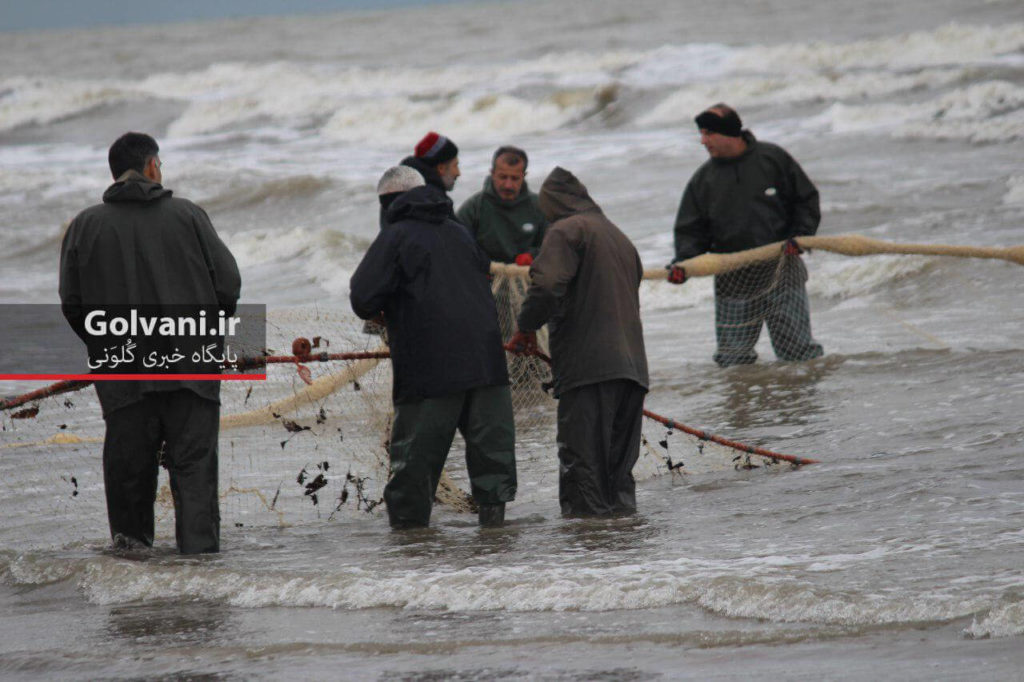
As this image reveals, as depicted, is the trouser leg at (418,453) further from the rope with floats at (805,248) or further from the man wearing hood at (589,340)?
the rope with floats at (805,248)

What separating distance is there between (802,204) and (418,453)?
13.2ft

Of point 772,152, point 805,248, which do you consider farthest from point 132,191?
point 805,248

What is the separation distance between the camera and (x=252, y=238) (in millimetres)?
20188

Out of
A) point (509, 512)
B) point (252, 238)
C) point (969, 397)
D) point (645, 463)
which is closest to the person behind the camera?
point (509, 512)

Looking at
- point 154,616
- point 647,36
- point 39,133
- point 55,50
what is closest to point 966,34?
point 647,36

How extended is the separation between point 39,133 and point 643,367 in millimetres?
38202

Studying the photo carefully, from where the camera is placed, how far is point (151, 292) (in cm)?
535

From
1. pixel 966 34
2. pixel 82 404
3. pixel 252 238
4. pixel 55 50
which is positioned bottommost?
pixel 82 404

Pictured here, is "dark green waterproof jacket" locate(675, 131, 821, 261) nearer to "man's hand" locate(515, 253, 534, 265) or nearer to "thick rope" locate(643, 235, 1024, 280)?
"thick rope" locate(643, 235, 1024, 280)

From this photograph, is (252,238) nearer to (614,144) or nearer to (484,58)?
(614,144)

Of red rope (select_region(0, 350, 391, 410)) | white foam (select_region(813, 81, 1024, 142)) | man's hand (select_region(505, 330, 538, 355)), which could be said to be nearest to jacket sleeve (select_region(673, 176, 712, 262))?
man's hand (select_region(505, 330, 538, 355))

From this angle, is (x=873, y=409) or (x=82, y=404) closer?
(x=873, y=409)

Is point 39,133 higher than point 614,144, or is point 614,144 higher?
point 39,133

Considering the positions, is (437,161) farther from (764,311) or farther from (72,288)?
(764,311)
